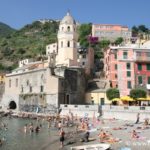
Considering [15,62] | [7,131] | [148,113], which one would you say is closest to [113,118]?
[148,113]

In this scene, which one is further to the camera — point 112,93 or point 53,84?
point 53,84

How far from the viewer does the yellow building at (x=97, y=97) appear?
Result: 202ft

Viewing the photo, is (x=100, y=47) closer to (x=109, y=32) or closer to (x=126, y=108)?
(x=109, y=32)

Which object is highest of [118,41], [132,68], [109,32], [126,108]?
[109,32]

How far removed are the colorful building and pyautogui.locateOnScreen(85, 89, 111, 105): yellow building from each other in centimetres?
6074

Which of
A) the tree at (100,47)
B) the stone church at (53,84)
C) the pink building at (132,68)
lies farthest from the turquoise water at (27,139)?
the tree at (100,47)

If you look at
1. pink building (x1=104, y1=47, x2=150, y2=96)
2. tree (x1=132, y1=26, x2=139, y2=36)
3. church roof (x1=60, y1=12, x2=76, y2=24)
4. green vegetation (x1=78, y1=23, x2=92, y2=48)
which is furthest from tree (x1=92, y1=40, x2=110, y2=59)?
pink building (x1=104, y1=47, x2=150, y2=96)

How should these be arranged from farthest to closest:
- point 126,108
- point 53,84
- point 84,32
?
point 84,32
point 53,84
point 126,108

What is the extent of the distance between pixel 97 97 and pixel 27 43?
86.4m

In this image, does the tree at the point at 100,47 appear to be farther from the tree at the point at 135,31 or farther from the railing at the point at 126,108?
the railing at the point at 126,108

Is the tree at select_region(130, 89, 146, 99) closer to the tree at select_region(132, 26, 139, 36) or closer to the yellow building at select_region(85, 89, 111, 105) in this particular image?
the yellow building at select_region(85, 89, 111, 105)

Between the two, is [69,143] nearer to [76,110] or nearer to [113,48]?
[76,110]

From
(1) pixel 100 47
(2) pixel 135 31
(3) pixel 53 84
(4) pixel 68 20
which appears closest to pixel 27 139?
(3) pixel 53 84

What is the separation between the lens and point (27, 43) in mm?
143875
